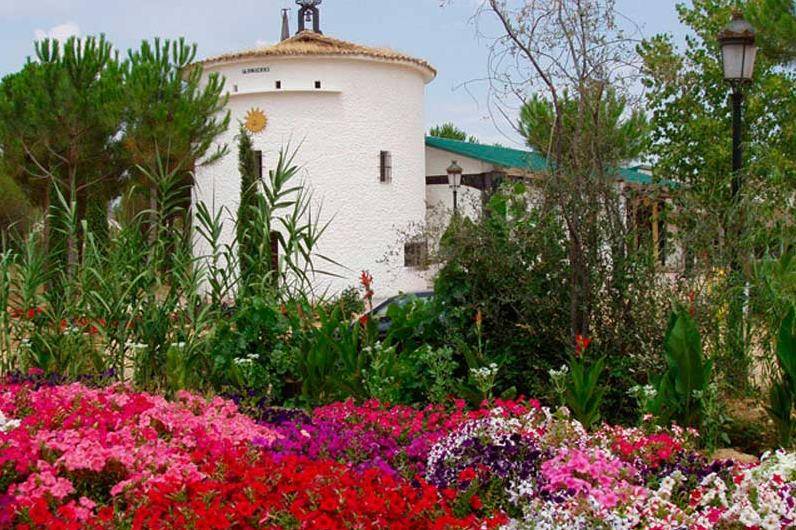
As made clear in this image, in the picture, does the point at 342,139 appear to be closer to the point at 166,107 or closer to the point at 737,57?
the point at 166,107

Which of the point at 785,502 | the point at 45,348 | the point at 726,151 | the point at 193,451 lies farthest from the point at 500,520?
the point at 726,151

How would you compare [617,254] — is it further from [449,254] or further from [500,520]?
[500,520]

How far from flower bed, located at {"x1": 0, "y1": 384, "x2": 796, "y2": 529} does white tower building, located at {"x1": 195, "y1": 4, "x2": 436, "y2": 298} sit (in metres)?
20.8

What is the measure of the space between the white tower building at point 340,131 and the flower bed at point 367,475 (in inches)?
817

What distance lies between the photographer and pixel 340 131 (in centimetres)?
2731

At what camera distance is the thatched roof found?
26.6 m

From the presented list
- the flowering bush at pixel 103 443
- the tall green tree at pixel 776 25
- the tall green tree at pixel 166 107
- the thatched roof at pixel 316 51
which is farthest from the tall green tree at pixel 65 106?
the flowering bush at pixel 103 443

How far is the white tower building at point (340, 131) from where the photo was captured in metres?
26.9

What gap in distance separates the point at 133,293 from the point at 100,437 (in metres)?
3.11

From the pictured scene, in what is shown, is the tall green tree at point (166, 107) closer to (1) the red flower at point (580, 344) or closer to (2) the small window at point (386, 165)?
(2) the small window at point (386, 165)

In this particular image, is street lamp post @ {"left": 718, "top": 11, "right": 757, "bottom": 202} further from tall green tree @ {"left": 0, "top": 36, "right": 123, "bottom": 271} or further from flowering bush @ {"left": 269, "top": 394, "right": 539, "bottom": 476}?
tall green tree @ {"left": 0, "top": 36, "right": 123, "bottom": 271}

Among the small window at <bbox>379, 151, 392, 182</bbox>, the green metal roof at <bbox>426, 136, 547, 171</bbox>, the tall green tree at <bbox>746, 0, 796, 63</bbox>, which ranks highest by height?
the tall green tree at <bbox>746, 0, 796, 63</bbox>

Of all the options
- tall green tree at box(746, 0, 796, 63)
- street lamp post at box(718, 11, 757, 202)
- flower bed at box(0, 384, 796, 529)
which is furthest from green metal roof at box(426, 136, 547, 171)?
flower bed at box(0, 384, 796, 529)

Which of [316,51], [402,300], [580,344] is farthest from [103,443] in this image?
[316,51]
